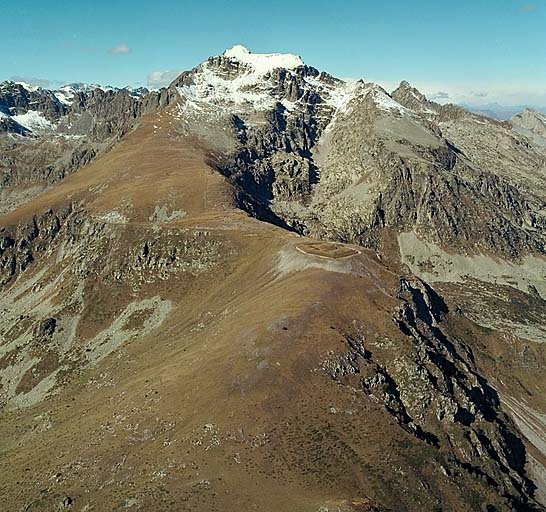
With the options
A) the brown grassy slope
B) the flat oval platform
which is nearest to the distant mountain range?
the brown grassy slope

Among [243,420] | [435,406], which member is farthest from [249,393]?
[435,406]

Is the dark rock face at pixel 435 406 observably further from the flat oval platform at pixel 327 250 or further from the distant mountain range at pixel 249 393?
the flat oval platform at pixel 327 250

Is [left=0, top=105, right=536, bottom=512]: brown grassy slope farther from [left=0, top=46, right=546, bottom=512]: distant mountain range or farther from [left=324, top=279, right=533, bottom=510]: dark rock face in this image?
[left=324, top=279, right=533, bottom=510]: dark rock face

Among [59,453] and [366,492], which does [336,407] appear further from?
[59,453]

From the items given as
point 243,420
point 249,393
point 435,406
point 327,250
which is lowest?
point 435,406

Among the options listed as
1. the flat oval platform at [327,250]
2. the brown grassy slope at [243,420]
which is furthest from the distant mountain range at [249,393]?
the flat oval platform at [327,250]

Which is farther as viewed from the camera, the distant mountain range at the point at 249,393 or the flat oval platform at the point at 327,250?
the flat oval platform at the point at 327,250

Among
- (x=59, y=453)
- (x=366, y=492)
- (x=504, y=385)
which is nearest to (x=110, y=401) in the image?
(x=59, y=453)

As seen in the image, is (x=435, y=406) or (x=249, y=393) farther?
(x=435, y=406)

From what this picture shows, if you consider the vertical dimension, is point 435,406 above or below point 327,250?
below

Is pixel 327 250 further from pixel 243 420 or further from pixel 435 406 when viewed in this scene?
pixel 243 420

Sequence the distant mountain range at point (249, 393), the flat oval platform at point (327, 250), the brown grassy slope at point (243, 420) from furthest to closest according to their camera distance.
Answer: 1. the flat oval platform at point (327, 250)
2. the distant mountain range at point (249, 393)
3. the brown grassy slope at point (243, 420)

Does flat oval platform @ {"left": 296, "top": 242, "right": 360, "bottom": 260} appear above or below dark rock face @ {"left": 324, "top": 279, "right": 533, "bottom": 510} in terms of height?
above
